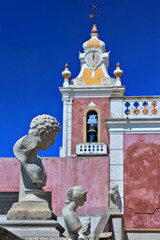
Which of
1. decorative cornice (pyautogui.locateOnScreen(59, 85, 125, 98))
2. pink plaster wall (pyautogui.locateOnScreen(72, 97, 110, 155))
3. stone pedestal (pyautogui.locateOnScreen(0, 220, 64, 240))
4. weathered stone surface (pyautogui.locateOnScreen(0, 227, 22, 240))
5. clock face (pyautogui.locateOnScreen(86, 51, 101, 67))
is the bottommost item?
weathered stone surface (pyautogui.locateOnScreen(0, 227, 22, 240))

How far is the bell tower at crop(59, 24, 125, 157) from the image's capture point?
86.1ft

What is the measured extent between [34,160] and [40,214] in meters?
0.69

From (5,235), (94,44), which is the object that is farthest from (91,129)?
(5,235)

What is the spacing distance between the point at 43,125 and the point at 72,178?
8.01 meters

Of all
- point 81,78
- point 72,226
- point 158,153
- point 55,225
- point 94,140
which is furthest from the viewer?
point 81,78

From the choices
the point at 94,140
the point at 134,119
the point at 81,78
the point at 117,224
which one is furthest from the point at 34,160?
the point at 81,78

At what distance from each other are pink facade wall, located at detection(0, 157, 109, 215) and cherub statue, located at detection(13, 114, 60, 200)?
7.44 m

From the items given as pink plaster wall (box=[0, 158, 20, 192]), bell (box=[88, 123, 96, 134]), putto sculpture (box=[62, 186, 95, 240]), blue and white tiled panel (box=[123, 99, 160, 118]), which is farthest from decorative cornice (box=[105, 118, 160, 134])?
bell (box=[88, 123, 96, 134])

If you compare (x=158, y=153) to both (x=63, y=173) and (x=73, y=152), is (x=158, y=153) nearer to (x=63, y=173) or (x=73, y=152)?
(x=63, y=173)

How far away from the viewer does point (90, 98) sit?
27.6 m

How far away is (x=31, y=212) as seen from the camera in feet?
17.3

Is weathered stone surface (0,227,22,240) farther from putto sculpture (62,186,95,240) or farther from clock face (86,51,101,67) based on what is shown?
clock face (86,51,101,67)

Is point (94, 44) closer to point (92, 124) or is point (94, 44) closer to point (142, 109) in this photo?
point (92, 124)

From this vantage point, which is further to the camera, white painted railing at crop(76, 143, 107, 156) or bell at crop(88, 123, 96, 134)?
white painted railing at crop(76, 143, 107, 156)
